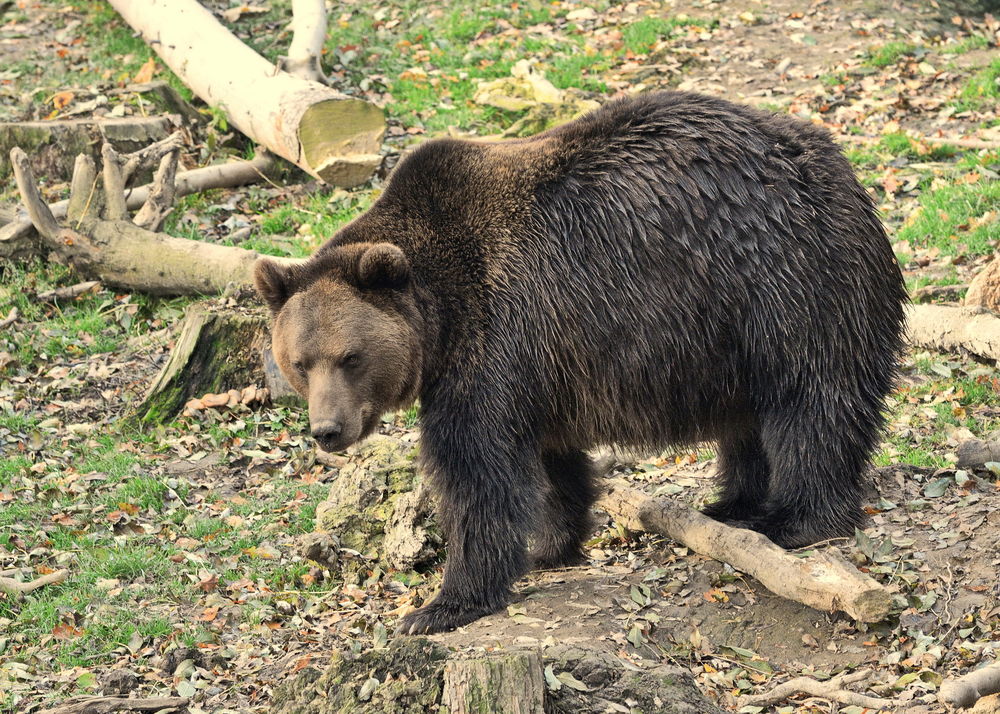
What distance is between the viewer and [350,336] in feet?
19.6

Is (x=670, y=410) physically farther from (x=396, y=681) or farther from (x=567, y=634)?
(x=396, y=681)

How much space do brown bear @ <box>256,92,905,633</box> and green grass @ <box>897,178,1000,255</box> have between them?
3692 mm

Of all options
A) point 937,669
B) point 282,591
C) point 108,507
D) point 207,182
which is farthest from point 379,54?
point 937,669

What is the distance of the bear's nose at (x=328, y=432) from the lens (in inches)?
231

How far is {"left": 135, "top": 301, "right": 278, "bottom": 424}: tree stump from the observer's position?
9016 mm

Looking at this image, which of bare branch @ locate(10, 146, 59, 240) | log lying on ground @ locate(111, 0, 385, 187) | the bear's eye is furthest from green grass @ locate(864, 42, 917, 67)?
the bear's eye

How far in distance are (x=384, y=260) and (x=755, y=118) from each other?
2317 mm

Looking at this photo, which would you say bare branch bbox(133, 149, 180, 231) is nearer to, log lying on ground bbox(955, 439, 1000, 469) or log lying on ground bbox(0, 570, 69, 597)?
log lying on ground bbox(0, 570, 69, 597)

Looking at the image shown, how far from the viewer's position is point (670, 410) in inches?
249

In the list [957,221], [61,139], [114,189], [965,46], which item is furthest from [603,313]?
[965,46]

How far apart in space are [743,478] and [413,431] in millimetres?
2864

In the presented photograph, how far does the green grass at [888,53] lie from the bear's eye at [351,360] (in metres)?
9.94

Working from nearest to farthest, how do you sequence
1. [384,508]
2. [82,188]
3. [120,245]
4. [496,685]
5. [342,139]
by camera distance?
1. [496,685]
2. [384,508]
3. [120,245]
4. [82,188]
5. [342,139]

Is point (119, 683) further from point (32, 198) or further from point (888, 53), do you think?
point (888, 53)
